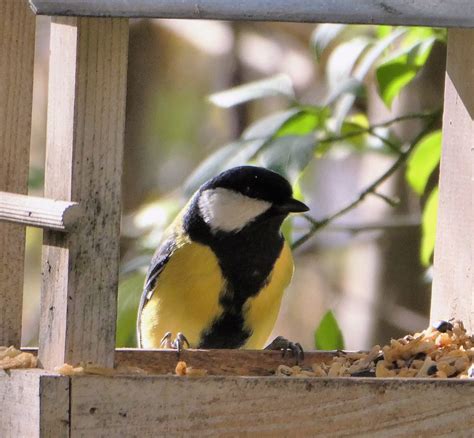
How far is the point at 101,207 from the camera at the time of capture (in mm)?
1989

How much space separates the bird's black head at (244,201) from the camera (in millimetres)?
3242

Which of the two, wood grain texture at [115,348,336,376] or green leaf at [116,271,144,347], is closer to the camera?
wood grain texture at [115,348,336,376]

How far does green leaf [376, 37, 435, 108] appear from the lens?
321 centimetres

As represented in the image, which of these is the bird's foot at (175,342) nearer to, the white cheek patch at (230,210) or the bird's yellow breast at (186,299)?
the bird's yellow breast at (186,299)

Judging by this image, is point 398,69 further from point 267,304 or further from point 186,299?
point 186,299

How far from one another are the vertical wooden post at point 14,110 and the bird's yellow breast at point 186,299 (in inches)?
35.0

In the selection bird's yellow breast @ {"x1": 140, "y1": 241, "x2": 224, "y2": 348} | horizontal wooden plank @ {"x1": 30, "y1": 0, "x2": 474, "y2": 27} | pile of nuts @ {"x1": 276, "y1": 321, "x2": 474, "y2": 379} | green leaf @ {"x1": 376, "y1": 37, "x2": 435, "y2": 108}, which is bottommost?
pile of nuts @ {"x1": 276, "y1": 321, "x2": 474, "y2": 379}

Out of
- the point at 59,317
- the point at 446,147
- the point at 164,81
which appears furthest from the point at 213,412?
the point at 164,81

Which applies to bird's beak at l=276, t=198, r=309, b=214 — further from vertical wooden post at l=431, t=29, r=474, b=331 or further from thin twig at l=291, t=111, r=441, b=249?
vertical wooden post at l=431, t=29, r=474, b=331

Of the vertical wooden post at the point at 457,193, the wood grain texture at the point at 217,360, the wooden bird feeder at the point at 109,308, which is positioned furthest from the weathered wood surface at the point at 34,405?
the vertical wooden post at the point at 457,193

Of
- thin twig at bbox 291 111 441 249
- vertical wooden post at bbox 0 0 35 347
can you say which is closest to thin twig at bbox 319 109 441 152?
thin twig at bbox 291 111 441 249

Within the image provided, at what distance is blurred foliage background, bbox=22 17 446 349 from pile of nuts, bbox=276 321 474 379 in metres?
0.59

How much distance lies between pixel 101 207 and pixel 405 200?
3306 mm

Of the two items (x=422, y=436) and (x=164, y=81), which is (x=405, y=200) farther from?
(x=422, y=436)
